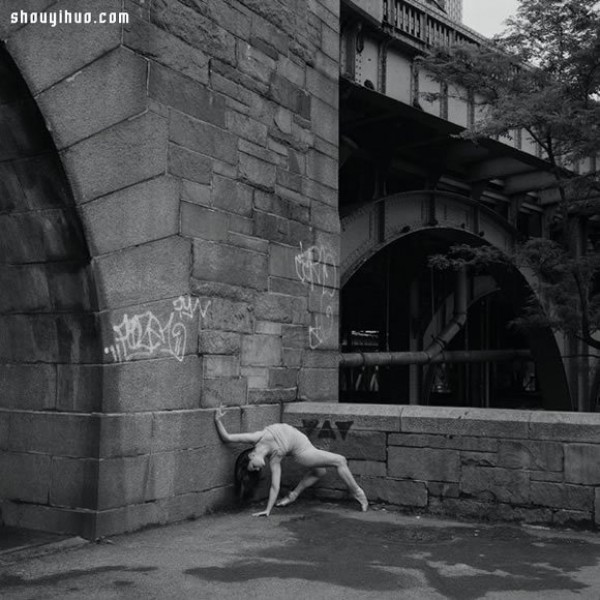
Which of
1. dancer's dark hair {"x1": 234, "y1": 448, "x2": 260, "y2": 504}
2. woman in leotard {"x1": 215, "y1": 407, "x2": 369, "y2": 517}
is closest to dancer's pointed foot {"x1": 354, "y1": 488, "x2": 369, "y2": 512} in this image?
woman in leotard {"x1": 215, "y1": 407, "x2": 369, "y2": 517}

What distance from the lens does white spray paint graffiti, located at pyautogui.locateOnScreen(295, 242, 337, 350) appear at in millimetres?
8820

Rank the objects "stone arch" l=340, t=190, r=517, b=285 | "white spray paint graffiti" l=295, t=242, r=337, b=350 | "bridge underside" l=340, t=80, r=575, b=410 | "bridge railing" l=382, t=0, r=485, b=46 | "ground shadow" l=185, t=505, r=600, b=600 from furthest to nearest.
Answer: "bridge underside" l=340, t=80, r=575, b=410 < "stone arch" l=340, t=190, r=517, b=285 < "bridge railing" l=382, t=0, r=485, b=46 < "white spray paint graffiti" l=295, t=242, r=337, b=350 < "ground shadow" l=185, t=505, r=600, b=600

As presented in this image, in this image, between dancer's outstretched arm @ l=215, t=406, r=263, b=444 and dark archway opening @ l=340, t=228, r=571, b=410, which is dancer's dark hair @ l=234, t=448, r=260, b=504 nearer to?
dancer's outstretched arm @ l=215, t=406, r=263, b=444

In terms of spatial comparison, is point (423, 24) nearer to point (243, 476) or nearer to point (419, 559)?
point (243, 476)

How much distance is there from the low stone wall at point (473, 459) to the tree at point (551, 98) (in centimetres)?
710

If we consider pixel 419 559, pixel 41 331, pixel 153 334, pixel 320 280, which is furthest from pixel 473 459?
pixel 41 331

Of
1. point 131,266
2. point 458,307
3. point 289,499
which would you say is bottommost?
point 289,499

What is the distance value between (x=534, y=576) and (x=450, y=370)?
85.0 feet

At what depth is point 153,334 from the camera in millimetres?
6621

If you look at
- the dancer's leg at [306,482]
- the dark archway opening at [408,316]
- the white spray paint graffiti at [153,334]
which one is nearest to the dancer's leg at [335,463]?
the dancer's leg at [306,482]

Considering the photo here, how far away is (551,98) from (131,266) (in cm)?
902

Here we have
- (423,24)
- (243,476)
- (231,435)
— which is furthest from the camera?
(423,24)

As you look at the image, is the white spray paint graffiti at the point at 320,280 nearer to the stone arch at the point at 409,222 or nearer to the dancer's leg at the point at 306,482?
the dancer's leg at the point at 306,482

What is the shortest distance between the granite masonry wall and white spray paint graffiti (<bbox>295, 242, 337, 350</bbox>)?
990 mm
